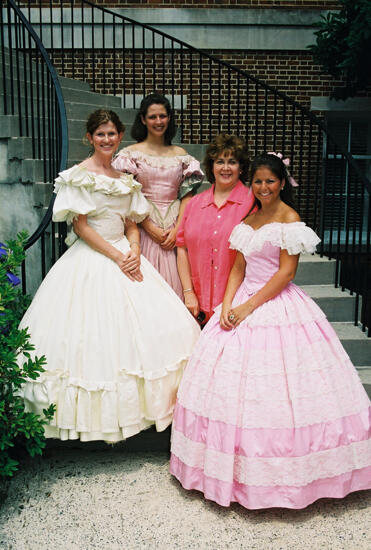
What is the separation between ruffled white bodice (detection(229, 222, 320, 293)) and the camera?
286 cm

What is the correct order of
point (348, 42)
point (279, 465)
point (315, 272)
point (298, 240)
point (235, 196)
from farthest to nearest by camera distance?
point (348, 42) → point (315, 272) → point (235, 196) → point (298, 240) → point (279, 465)

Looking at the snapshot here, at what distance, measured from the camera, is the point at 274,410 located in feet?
8.75

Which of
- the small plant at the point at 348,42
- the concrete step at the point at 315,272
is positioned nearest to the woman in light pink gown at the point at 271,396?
the concrete step at the point at 315,272

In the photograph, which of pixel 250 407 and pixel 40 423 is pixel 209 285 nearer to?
pixel 250 407

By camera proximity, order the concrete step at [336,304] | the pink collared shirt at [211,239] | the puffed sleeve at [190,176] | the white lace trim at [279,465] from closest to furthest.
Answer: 1. the white lace trim at [279,465]
2. the pink collared shirt at [211,239]
3. the puffed sleeve at [190,176]
4. the concrete step at [336,304]

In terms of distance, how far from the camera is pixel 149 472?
126 inches

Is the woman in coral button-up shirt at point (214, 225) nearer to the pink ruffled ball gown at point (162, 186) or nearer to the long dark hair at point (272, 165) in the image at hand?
Result: the pink ruffled ball gown at point (162, 186)

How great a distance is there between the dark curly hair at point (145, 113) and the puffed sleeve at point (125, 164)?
0.21m

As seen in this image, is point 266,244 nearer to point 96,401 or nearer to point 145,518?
point 96,401

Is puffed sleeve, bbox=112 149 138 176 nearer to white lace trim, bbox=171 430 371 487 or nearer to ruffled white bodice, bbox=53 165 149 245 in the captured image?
ruffled white bodice, bbox=53 165 149 245

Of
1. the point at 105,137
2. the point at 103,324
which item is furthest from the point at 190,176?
the point at 103,324

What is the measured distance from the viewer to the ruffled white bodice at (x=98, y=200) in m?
3.10

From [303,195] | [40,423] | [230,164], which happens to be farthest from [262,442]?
[303,195]

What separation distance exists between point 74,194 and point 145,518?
1767mm
